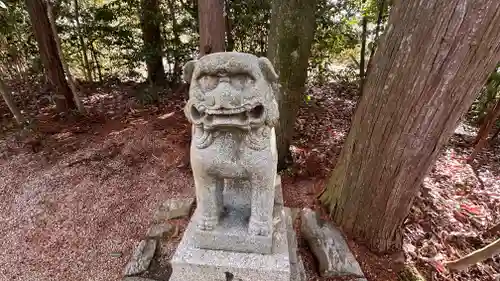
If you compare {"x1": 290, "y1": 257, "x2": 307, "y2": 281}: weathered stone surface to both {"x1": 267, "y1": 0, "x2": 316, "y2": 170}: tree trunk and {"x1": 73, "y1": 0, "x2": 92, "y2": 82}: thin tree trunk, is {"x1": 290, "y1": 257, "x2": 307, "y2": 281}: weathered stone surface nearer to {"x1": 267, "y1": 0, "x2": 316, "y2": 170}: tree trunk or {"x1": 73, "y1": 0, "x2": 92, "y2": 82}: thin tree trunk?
{"x1": 267, "y1": 0, "x2": 316, "y2": 170}: tree trunk

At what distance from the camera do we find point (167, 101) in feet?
18.0

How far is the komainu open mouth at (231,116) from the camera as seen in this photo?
1.31m

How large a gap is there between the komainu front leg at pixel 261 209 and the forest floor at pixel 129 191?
0.80m

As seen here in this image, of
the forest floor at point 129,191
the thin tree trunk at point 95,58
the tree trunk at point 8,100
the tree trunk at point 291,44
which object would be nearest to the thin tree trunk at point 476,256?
the forest floor at point 129,191

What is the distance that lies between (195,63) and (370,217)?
1.78 m

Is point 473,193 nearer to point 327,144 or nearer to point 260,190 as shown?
point 327,144

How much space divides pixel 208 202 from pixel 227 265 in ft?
1.17

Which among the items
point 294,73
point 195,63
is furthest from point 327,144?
point 195,63

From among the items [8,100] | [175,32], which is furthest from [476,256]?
[8,100]

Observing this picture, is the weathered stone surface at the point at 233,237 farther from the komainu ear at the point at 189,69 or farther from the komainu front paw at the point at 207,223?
the komainu ear at the point at 189,69

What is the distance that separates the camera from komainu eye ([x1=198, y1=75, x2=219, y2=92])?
1338 millimetres

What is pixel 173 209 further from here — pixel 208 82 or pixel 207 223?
pixel 208 82

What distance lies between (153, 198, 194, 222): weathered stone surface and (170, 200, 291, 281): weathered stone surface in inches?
39.8

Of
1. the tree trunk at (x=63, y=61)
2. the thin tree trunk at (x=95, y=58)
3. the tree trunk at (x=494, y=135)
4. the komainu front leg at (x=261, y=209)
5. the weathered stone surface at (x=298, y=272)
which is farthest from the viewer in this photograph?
the thin tree trunk at (x=95, y=58)
